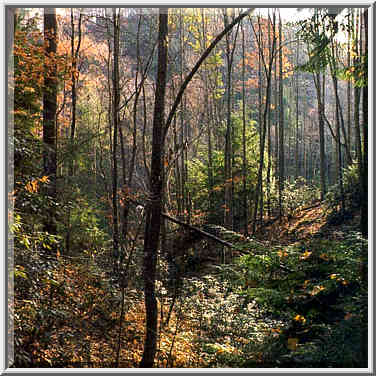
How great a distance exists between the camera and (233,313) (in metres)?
3.04

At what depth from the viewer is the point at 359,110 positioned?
9.97 ft

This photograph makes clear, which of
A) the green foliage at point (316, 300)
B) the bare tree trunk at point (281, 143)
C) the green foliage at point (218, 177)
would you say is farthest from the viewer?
the green foliage at point (218, 177)

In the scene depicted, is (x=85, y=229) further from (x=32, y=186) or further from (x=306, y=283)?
(x=306, y=283)

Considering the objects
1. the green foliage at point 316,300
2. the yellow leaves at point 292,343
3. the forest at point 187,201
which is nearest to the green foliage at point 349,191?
the forest at point 187,201

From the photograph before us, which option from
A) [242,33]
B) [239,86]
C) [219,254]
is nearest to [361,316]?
[219,254]

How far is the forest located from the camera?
94.7 inches

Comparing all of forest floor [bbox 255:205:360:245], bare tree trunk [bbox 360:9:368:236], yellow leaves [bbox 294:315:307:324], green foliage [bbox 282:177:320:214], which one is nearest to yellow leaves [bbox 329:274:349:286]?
yellow leaves [bbox 294:315:307:324]

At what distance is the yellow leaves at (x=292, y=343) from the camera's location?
2.20 m

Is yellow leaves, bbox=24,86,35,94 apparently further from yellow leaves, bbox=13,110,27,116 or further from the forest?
yellow leaves, bbox=13,110,27,116

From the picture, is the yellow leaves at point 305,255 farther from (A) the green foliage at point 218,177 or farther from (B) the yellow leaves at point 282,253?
(A) the green foliage at point 218,177

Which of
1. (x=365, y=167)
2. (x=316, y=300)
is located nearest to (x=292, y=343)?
(x=316, y=300)

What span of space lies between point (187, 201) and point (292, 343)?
2183 mm

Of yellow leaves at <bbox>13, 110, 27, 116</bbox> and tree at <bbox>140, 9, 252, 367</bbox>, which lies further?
tree at <bbox>140, 9, 252, 367</bbox>

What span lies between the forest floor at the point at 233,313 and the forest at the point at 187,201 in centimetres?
1
